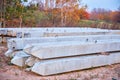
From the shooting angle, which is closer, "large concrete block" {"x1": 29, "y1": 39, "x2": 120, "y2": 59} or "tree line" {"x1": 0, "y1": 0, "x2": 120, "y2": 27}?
"large concrete block" {"x1": 29, "y1": 39, "x2": 120, "y2": 59}

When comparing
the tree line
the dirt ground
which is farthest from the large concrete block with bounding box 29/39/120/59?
the tree line

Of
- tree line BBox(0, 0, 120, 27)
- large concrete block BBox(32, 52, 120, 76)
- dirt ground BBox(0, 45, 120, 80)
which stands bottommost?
dirt ground BBox(0, 45, 120, 80)

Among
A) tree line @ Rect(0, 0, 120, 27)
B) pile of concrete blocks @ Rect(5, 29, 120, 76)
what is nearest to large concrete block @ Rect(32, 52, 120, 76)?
pile of concrete blocks @ Rect(5, 29, 120, 76)

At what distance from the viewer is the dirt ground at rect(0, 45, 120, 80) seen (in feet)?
11.4

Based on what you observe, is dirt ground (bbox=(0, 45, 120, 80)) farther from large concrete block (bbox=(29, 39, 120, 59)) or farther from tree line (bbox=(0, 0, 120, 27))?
tree line (bbox=(0, 0, 120, 27))

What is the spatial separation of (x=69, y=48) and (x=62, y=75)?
0.46 metres

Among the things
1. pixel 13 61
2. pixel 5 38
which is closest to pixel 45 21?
pixel 5 38

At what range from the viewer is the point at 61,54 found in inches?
145

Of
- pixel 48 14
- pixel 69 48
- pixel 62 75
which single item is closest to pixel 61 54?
pixel 69 48

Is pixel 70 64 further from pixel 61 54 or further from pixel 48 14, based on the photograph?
pixel 48 14

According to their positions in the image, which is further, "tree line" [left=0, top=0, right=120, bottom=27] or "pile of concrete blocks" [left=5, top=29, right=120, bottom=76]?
"tree line" [left=0, top=0, right=120, bottom=27]

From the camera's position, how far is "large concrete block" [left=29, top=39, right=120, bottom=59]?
3473 millimetres

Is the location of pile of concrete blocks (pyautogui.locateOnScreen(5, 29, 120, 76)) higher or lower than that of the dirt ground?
higher

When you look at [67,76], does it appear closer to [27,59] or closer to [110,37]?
[27,59]
